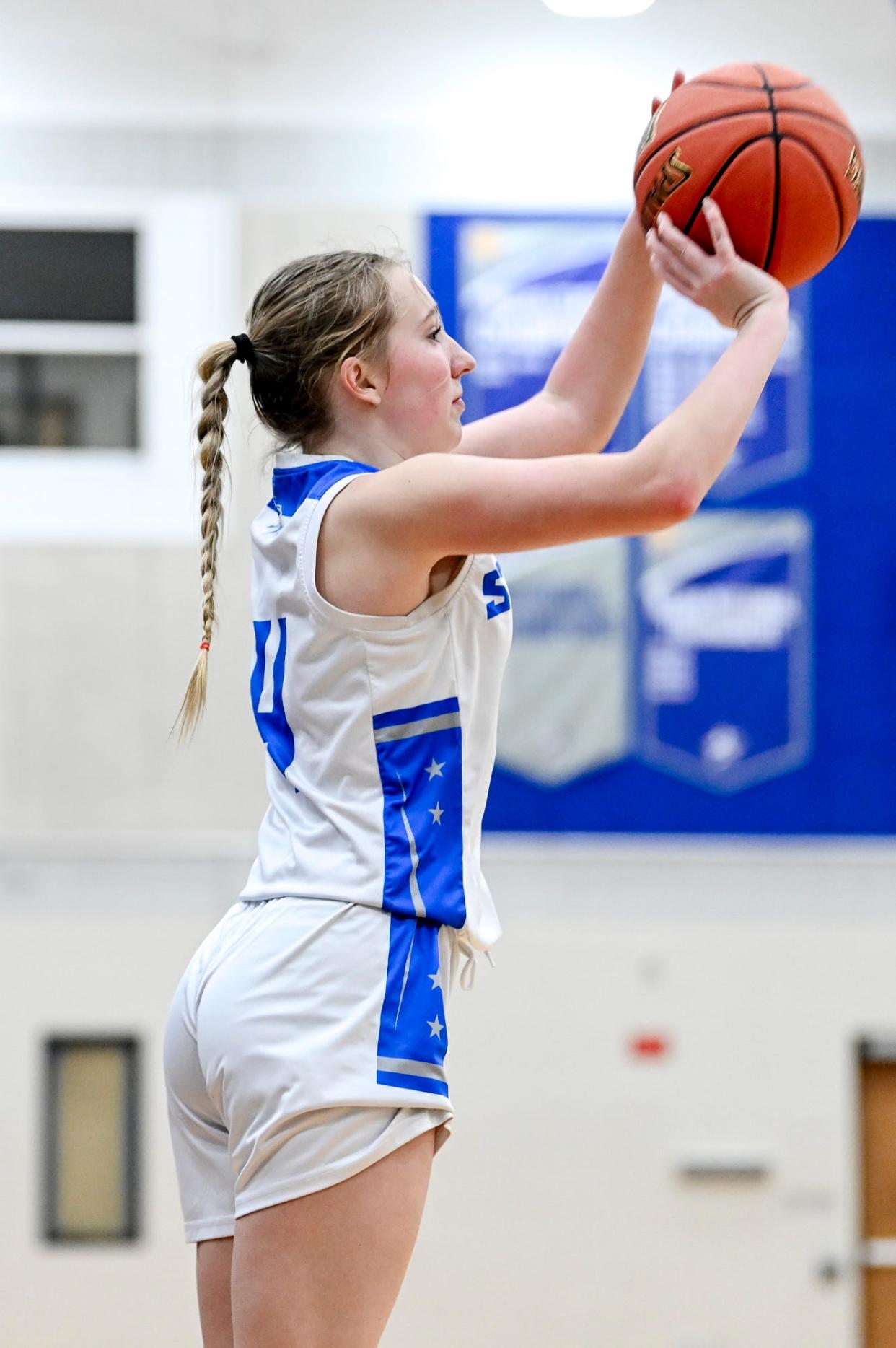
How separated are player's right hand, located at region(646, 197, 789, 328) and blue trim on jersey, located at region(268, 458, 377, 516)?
1.18 ft

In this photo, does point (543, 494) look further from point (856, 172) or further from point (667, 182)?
point (856, 172)

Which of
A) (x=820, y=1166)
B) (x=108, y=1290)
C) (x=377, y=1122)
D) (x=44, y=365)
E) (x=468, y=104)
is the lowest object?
(x=108, y=1290)

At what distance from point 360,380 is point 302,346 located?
7cm

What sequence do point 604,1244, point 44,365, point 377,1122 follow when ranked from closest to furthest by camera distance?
1. point 377,1122
2. point 604,1244
3. point 44,365

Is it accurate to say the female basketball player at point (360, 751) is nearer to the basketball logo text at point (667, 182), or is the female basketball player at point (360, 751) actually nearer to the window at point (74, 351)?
the basketball logo text at point (667, 182)

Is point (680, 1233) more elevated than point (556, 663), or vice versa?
point (556, 663)

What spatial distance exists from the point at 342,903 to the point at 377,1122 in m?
0.19

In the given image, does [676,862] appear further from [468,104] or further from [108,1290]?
[468,104]

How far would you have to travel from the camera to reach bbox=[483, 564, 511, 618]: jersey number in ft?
4.76

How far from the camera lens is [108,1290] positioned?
10.4 ft

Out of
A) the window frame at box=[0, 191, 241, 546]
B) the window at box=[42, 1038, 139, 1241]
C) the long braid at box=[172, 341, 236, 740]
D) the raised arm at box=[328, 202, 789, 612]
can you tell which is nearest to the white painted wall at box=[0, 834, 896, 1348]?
the window at box=[42, 1038, 139, 1241]

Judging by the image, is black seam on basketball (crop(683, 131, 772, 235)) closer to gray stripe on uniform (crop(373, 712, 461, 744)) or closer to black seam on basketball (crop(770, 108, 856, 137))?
black seam on basketball (crop(770, 108, 856, 137))

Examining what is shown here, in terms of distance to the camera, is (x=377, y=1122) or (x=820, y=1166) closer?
(x=377, y=1122)

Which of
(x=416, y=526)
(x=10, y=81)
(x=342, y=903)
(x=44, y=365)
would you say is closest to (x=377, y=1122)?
(x=342, y=903)
